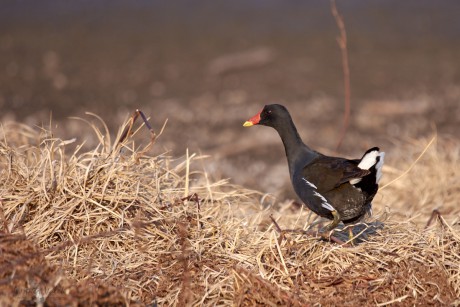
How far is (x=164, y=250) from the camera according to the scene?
4094 millimetres

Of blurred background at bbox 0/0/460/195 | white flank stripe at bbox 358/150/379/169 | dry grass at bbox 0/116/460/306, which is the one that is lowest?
blurred background at bbox 0/0/460/195

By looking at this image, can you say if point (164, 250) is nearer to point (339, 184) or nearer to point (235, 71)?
point (339, 184)

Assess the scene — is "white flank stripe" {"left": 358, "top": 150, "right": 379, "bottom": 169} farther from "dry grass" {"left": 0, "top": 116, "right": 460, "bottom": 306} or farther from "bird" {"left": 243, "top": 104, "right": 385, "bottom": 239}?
"dry grass" {"left": 0, "top": 116, "right": 460, "bottom": 306}

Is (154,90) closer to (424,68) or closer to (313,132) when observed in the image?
(313,132)

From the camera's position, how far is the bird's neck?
4.69m

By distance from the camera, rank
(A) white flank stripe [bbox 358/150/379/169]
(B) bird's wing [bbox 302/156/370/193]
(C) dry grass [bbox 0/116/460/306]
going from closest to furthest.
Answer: (C) dry grass [bbox 0/116/460/306] < (A) white flank stripe [bbox 358/150/379/169] < (B) bird's wing [bbox 302/156/370/193]

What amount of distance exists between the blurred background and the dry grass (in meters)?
2.14

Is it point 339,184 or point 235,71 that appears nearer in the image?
point 339,184

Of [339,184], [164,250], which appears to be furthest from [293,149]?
[164,250]

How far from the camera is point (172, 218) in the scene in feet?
14.0

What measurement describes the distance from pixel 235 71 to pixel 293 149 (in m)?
7.13

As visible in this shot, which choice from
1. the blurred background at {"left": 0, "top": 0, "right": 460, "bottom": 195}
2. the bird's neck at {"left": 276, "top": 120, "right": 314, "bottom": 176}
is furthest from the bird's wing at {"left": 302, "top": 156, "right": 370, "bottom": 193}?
the blurred background at {"left": 0, "top": 0, "right": 460, "bottom": 195}

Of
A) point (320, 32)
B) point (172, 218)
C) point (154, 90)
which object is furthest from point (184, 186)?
point (320, 32)

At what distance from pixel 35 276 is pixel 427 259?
2.10 m
